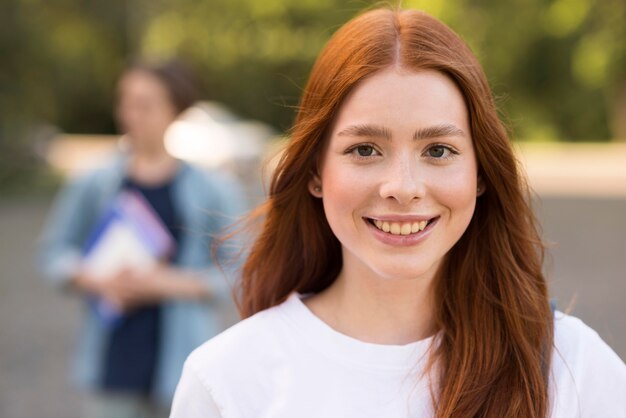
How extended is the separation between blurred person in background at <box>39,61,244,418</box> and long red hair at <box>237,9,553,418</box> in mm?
1688

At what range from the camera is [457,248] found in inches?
85.1

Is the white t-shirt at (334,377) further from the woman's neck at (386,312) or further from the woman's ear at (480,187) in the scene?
the woman's ear at (480,187)

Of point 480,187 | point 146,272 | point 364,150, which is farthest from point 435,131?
point 146,272

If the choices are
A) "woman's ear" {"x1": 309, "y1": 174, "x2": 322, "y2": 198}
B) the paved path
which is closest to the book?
the paved path

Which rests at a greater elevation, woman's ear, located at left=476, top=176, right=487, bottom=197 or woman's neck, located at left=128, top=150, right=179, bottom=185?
woman's ear, located at left=476, top=176, right=487, bottom=197

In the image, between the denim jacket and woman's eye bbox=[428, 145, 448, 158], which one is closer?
woman's eye bbox=[428, 145, 448, 158]

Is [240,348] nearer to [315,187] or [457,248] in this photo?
[315,187]

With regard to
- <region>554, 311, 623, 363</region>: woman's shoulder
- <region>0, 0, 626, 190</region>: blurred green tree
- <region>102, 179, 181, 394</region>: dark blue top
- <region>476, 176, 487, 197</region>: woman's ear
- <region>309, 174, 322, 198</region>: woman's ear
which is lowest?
<region>102, 179, 181, 394</region>: dark blue top

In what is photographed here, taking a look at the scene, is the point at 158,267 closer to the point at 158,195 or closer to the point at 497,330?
the point at 158,195

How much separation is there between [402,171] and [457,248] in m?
0.38

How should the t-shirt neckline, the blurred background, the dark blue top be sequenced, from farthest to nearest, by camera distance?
the blurred background < the dark blue top < the t-shirt neckline

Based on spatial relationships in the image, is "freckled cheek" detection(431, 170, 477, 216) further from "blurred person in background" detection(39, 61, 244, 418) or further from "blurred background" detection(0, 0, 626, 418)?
"blurred background" detection(0, 0, 626, 418)

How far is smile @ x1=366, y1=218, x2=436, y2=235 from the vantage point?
74.4 inches

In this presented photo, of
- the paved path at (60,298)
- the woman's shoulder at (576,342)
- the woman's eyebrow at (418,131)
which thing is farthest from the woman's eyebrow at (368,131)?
the paved path at (60,298)
